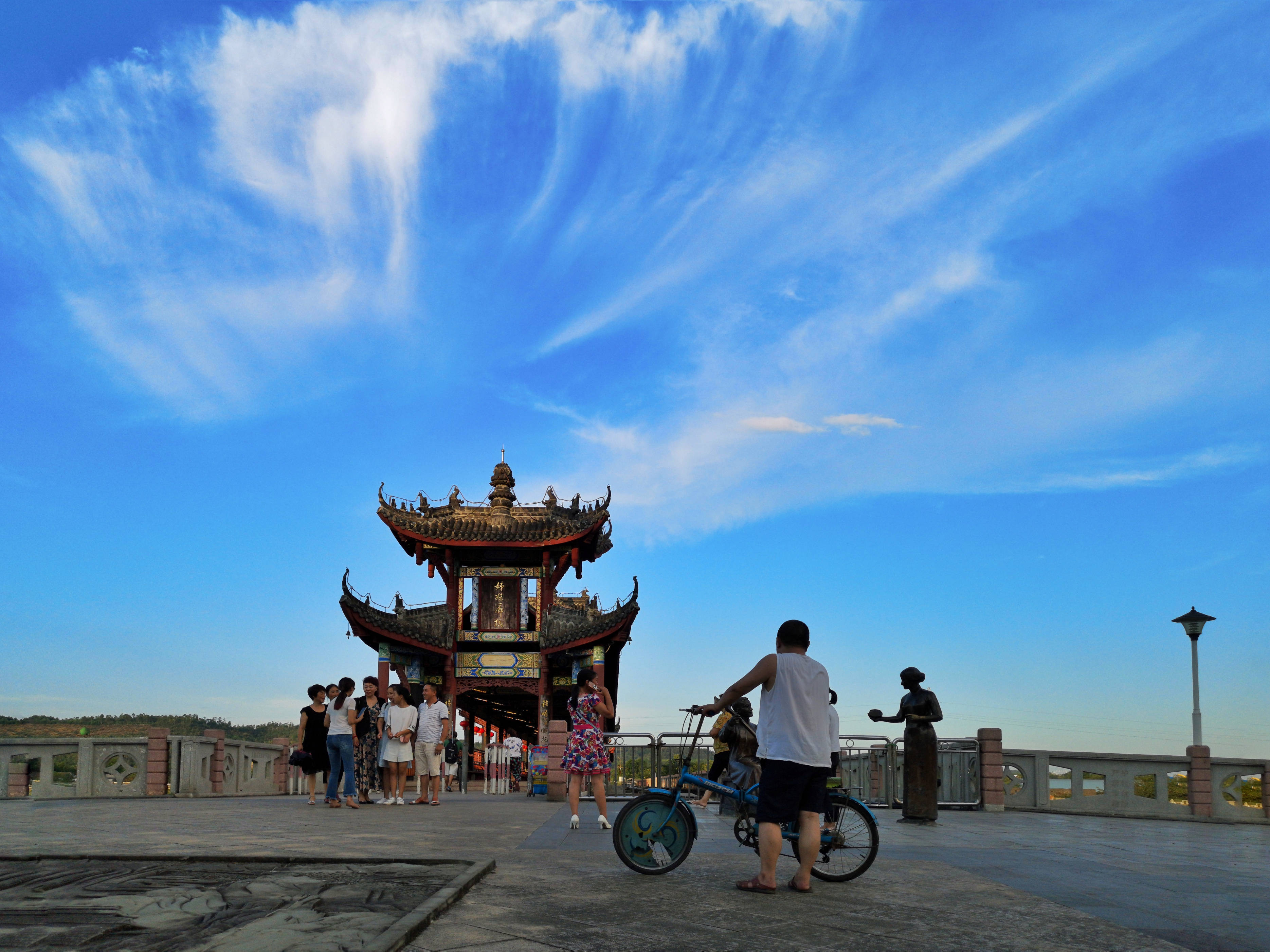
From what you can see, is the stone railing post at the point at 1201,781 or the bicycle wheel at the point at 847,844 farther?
the stone railing post at the point at 1201,781

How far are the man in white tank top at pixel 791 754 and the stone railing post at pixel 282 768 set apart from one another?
18.2 m

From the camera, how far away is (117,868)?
→ 5.92 meters

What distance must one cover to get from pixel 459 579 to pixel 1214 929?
27019mm

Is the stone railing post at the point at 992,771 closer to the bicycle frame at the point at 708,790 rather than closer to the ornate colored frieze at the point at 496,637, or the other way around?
the bicycle frame at the point at 708,790

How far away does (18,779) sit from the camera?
1617cm

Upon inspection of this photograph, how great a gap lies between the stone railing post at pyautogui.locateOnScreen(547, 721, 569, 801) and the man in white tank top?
11.8 m

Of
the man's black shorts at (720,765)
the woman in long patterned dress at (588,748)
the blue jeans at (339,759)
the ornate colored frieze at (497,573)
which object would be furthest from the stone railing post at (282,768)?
the woman in long patterned dress at (588,748)

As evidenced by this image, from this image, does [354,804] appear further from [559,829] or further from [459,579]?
[459,579]

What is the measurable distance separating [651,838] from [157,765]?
44.5ft

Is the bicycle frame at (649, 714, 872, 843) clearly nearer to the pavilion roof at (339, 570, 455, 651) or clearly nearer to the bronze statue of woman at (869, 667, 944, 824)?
the bronze statue of woman at (869, 667, 944, 824)

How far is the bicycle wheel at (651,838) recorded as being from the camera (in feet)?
20.0

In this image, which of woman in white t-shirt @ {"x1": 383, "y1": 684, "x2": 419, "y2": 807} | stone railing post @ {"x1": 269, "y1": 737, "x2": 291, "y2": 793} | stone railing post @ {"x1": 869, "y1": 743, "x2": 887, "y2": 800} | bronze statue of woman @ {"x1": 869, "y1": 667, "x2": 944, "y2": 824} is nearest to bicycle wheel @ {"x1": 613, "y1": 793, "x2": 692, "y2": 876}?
bronze statue of woman @ {"x1": 869, "y1": 667, "x2": 944, "y2": 824}

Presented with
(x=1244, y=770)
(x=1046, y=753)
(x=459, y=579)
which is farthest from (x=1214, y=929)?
(x=459, y=579)

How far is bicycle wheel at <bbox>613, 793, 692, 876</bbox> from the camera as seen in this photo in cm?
611
